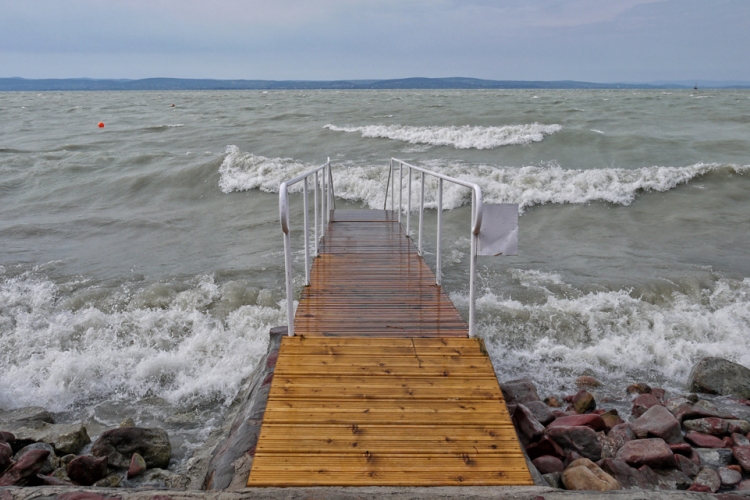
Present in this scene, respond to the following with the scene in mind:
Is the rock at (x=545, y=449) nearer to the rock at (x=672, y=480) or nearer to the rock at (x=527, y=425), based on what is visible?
the rock at (x=527, y=425)

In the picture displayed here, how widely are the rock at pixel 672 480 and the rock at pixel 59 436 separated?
4.50m

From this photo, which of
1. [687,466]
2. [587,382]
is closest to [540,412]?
[687,466]

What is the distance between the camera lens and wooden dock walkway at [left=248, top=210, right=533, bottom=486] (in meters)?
2.74

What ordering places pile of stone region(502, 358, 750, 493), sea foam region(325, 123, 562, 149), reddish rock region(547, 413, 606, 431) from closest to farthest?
pile of stone region(502, 358, 750, 493) → reddish rock region(547, 413, 606, 431) → sea foam region(325, 123, 562, 149)

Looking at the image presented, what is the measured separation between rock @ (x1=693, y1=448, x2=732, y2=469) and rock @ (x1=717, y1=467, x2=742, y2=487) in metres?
0.12

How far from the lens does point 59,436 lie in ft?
14.7

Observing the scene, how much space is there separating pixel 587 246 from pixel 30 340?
9.29 metres

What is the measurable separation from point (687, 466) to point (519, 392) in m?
1.52

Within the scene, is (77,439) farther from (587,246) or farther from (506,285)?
(587,246)

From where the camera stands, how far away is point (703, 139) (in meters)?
20.1

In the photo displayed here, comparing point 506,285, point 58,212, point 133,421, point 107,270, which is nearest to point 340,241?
point 506,285

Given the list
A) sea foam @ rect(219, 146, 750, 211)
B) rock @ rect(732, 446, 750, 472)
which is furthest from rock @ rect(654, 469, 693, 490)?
sea foam @ rect(219, 146, 750, 211)

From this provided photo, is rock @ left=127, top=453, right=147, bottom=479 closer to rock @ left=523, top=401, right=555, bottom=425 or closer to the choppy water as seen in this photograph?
the choppy water

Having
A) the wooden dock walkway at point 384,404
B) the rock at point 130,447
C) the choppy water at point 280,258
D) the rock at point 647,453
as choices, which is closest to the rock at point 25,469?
the rock at point 130,447
